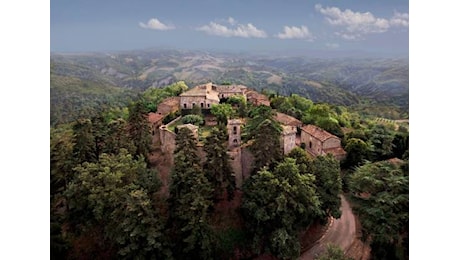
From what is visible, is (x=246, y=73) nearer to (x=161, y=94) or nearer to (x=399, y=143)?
(x=161, y=94)

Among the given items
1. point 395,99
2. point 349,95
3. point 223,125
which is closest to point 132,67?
point 349,95

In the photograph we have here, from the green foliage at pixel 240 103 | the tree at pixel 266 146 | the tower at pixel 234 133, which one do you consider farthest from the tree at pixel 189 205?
the green foliage at pixel 240 103

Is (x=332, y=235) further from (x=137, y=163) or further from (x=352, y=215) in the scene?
(x=137, y=163)

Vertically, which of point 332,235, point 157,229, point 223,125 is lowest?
point 332,235

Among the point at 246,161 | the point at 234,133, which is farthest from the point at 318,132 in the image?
the point at 246,161

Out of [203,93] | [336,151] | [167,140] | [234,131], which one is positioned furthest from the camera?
[203,93]

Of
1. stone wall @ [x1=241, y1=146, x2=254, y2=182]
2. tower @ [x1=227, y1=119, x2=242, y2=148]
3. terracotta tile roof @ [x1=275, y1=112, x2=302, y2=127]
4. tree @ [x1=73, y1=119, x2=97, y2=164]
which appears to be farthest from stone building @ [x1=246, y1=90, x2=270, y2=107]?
tree @ [x1=73, y1=119, x2=97, y2=164]

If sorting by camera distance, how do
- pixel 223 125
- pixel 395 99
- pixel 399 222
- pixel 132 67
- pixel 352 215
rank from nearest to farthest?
1. pixel 399 222
2. pixel 352 215
3. pixel 223 125
4. pixel 395 99
5. pixel 132 67
